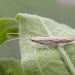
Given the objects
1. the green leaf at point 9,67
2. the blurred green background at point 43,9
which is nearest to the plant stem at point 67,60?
the green leaf at point 9,67

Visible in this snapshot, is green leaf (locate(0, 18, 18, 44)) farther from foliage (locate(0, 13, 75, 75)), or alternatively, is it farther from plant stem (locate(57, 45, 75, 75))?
plant stem (locate(57, 45, 75, 75))

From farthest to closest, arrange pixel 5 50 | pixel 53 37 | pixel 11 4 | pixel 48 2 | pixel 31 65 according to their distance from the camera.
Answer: pixel 48 2, pixel 11 4, pixel 5 50, pixel 53 37, pixel 31 65

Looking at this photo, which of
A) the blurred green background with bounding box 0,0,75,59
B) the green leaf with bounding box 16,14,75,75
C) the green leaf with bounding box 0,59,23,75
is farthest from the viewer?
the blurred green background with bounding box 0,0,75,59

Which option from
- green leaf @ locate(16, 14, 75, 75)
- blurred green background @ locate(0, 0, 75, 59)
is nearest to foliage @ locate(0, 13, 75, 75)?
green leaf @ locate(16, 14, 75, 75)

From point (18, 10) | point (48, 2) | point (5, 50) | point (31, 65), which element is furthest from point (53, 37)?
point (48, 2)

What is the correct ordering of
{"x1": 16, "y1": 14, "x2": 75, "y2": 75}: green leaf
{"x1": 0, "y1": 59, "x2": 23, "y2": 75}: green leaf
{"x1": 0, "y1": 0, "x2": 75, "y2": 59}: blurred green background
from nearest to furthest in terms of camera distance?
{"x1": 16, "y1": 14, "x2": 75, "y2": 75}: green leaf
{"x1": 0, "y1": 59, "x2": 23, "y2": 75}: green leaf
{"x1": 0, "y1": 0, "x2": 75, "y2": 59}: blurred green background

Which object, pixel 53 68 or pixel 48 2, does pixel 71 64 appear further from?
pixel 48 2
